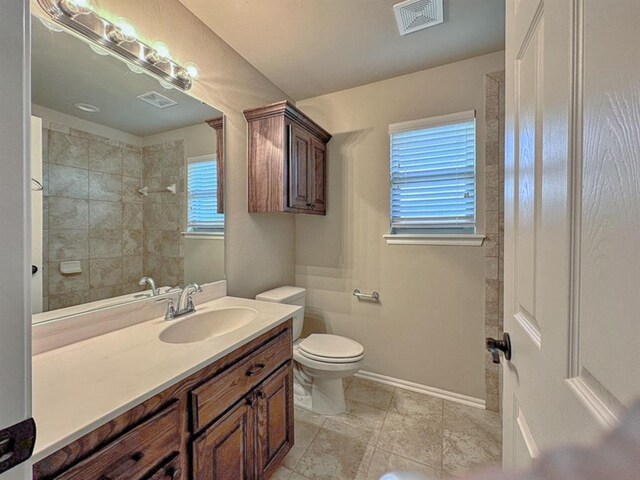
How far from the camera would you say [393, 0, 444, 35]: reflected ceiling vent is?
1474 millimetres

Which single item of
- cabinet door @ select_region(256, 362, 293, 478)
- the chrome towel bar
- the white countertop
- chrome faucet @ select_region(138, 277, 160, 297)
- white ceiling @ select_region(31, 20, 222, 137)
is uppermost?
white ceiling @ select_region(31, 20, 222, 137)

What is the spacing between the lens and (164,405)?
0.82 metres

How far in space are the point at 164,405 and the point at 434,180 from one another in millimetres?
2051

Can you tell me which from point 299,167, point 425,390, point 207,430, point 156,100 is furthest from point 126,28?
point 425,390

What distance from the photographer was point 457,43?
1769mm

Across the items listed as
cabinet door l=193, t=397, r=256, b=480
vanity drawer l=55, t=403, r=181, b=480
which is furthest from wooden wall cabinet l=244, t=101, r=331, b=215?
vanity drawer l=55, t=403, r=181, b=480

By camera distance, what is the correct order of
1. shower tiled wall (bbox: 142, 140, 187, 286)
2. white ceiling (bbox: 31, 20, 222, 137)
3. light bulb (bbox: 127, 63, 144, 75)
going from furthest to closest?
1. shower tiled wall (bbox: 142, 140, 187, 286)
2. light bulb (bbox: 127, 63, 144, 75)
3. white ceiling (bbox: 31, 20, 222, 137)

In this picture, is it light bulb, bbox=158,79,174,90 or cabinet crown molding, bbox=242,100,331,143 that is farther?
cabinet crown molding, bbox=242,100,331,143

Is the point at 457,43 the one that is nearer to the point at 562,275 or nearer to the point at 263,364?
the point at 562,275

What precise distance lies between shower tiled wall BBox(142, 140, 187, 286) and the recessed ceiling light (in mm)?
231

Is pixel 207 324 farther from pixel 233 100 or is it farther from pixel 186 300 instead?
pixel 233 100

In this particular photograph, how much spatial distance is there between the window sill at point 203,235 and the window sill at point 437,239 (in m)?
1.25

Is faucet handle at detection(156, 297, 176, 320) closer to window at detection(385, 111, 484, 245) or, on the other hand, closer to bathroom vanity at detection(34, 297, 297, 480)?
bathroom vanity at detection(34, 297, 297, 480)

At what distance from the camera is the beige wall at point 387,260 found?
1947mm
